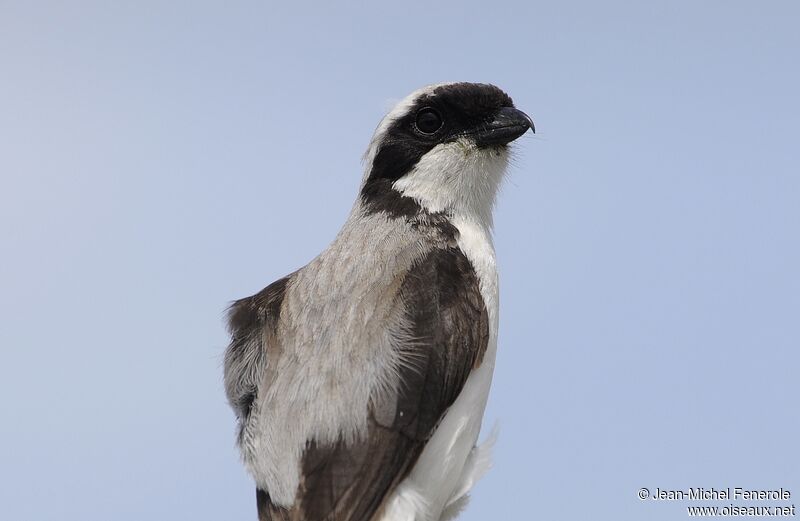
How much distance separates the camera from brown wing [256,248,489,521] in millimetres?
5727

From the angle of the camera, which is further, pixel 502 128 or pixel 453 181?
pixel 502 128

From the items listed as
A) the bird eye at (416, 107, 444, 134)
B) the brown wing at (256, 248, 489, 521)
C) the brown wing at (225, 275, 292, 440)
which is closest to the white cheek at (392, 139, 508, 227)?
the bird eye at (416, 107, 444, 134)

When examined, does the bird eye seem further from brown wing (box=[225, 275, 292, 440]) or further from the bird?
brown wing (box=[225, 275, 292, 440])

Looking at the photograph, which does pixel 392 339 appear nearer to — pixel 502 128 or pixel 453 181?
pixel 453 181

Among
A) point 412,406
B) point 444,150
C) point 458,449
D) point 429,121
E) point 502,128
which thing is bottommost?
point 458,449

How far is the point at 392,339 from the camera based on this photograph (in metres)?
6.02

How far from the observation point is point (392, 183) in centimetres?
694

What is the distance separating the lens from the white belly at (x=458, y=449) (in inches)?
236

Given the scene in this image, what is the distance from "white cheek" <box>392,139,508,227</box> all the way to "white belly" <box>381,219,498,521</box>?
18 centimetres

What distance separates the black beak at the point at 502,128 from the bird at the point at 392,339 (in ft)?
0.04

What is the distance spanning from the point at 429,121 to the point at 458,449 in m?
2.32

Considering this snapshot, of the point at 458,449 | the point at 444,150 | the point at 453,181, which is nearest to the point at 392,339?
the point at 458,449

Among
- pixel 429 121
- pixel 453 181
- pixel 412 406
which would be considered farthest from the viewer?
pixel 429 121

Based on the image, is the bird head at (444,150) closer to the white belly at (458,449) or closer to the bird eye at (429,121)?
the bird eye at (429,121)
